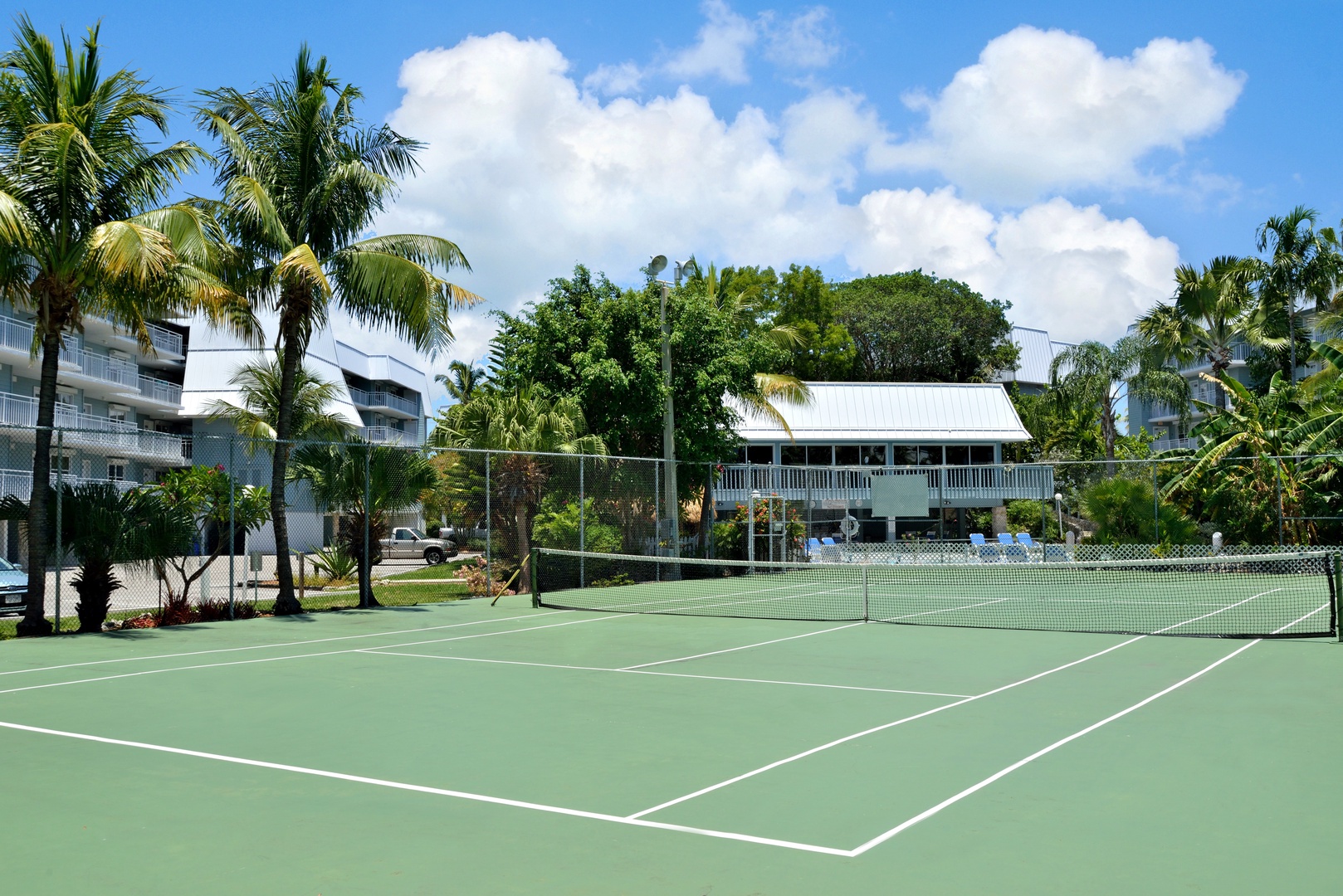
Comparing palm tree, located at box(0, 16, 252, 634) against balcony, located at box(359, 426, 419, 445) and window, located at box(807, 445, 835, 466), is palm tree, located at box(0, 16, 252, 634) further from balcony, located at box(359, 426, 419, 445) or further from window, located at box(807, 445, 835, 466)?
balcony, located at box(359, 426, 419, 445)

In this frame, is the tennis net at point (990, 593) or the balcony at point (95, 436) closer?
the tennis net at point (990, 593)

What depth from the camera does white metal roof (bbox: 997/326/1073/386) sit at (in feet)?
249

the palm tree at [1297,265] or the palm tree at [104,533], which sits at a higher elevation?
the palm tree at [1297,265]

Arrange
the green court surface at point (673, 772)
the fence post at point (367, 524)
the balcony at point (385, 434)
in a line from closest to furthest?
the green court surface at point (673, 772), the fence post at point (367, 524), the balcony at point (385, 434)

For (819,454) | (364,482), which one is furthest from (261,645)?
(819,454)

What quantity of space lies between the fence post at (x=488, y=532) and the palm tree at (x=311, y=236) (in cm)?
317

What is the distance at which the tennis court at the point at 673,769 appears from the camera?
5.38 meters

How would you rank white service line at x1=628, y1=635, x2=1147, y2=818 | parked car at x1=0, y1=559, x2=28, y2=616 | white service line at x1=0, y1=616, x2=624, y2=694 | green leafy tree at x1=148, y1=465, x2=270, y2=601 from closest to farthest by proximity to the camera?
white service line at x1=628, y1=635, x2=1147, y2=818
white service line at x1=0, y1=616, x2=624, y2=694
green leafy tree at x1=148, y1=465, x2=270, y2=601
parked car at x1=0, y1=559, x2=28, y2=616

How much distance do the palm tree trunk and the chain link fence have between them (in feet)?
0.62

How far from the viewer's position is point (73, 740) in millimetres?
8383

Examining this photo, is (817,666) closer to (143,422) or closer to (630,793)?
(630,793)

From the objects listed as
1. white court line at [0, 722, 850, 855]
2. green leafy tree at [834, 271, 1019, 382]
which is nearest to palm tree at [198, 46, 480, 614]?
white court line at [0, 722, 850, 855]

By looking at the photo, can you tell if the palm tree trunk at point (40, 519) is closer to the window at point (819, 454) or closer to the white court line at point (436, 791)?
the white court line at point (436, 791)

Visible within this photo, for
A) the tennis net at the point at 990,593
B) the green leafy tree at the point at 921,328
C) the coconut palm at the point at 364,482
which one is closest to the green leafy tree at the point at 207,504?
the coconut palm at the point at 364,482
